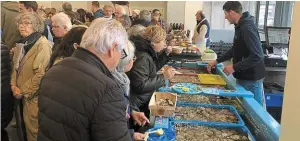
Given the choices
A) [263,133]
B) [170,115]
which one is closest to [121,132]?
[170,115]

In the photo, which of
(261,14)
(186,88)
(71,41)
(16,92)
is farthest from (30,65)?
(261,14)

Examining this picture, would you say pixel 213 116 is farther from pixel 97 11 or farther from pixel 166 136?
pixel 97 11

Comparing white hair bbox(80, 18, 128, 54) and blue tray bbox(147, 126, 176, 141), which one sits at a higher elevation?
white hair bbox(80, 18, 128, 54)

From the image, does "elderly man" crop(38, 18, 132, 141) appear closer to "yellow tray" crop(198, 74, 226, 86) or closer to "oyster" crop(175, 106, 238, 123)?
"oyster" crop(175, 106, 238, 123)

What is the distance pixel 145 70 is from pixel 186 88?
0.45 metres

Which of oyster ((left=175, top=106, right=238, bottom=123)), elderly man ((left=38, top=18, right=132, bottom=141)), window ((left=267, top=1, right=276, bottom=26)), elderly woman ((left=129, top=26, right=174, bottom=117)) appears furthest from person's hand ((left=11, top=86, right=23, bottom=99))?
window ((left=267, top=1, right=276, bottom=26))

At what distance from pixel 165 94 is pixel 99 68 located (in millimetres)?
980

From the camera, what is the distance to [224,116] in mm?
2004

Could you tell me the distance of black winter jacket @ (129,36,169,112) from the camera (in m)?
2.15

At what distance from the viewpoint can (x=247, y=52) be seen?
3055 millimetres

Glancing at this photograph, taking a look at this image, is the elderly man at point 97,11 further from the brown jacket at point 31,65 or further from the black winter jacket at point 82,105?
the black winter jacket at point 82,105

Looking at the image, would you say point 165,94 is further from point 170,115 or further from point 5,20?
point 5,20

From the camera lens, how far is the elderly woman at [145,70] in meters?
2.15

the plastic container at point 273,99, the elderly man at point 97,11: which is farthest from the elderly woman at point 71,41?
the elderly man at point 97,11
